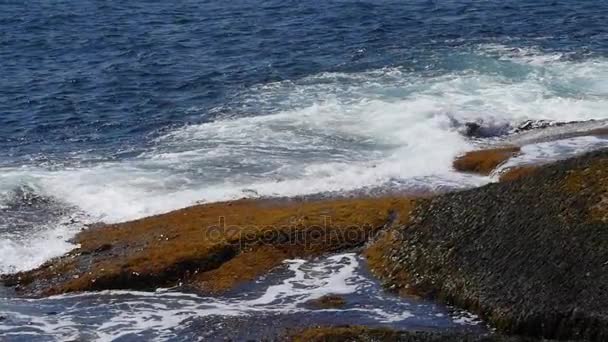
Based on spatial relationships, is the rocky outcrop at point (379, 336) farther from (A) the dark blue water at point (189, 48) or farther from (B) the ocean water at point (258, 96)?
(A) the dark blue water at point (189, 48)

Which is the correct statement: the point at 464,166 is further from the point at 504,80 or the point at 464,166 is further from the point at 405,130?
the point at 504,80

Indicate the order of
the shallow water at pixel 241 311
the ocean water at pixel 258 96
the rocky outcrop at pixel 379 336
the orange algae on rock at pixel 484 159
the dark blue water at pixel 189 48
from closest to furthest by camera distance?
the rocky outcrop at pixel 379 336 < the shallow water at pixel 241 311 < the orange algae on rock at pixel 484 159 < the ocean water at pixel 258 96 < the dark blue water at pixel 189 48

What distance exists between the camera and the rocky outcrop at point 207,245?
25.4m

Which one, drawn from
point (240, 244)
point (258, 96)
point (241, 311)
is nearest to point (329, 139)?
point (258, 96)

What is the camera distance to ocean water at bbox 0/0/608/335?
3216 cm

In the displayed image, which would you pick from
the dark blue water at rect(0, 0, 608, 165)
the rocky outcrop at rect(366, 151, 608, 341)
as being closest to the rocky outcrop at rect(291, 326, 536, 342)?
the rocky outcrop at rect(366, 151, 608, 341)

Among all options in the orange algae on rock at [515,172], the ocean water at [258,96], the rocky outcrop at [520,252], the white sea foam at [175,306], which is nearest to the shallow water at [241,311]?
the white sea foam at [175,306]

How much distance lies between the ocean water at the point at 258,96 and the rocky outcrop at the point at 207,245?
127cm

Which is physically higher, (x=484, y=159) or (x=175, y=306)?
(x=484, y=159)

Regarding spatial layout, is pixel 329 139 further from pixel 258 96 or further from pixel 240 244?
pixel 240 244

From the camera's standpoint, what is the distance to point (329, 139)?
36562mm

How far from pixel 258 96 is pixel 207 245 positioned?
16672mm

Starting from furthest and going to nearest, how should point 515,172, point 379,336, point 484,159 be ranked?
point 484,159 < point 515,172 < point 379,336

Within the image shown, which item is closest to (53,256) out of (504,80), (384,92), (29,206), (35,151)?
(29,206)
